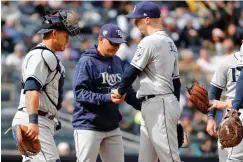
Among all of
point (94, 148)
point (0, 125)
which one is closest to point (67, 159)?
point (0, 125)

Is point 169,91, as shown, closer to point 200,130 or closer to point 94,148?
point 94,148

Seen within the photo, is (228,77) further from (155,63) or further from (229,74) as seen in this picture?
(155,63)

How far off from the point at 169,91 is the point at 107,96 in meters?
0.61

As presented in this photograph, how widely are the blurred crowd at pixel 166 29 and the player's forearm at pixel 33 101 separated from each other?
616cm

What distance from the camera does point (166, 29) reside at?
14.9 m

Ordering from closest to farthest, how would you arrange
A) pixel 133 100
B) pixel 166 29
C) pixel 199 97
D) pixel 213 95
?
pixel 199 97 < pixel 133 100 < pixel 213 95 < pixel 166 29

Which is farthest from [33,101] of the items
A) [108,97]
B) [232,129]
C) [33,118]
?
[232,129]

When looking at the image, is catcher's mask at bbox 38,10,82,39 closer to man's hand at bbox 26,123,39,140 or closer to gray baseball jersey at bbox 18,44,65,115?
gray baseball jersey at bbox 18,44,65,115

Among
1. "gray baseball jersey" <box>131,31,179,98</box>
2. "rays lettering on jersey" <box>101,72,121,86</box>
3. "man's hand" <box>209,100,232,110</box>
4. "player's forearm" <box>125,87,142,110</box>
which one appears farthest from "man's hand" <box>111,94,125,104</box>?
"man's hand" <box>209,100,232,110</box>

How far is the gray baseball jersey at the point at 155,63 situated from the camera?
6066mm

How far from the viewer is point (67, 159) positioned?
9.41m

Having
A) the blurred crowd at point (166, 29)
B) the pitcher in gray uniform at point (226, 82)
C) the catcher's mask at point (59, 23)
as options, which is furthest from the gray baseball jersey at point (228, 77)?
the blurred crowd at point (166, 29)

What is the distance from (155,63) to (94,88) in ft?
2.72

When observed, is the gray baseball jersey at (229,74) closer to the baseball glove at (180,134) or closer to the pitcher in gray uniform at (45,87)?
the baseball glove at (180,134)
